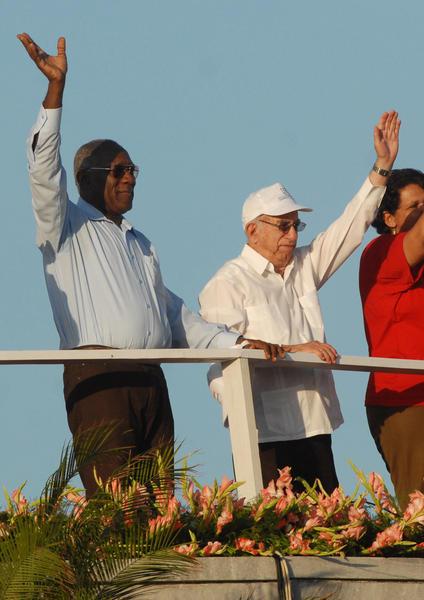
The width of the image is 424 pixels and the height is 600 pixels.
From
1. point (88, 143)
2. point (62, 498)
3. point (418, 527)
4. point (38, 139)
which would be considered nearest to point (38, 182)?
point (38, 139)

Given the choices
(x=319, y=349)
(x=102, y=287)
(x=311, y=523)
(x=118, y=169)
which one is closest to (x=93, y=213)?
(x=118, y=169)

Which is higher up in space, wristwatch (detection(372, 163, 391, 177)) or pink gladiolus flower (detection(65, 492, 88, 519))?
wristwatch (detection(372, 163, 391, 177))

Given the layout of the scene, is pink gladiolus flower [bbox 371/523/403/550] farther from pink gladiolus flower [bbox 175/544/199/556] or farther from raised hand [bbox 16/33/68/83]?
raised hand [bbox 16/33/68/83]

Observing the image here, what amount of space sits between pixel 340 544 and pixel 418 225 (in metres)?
2.15

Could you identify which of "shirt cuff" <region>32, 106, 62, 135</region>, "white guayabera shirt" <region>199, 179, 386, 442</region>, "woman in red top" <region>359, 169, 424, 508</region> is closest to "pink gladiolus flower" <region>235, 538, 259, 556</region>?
"white guayabera shirt" <region>199, 179, 386, 442</region>

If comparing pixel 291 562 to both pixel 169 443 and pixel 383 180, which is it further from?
pixel 383 180

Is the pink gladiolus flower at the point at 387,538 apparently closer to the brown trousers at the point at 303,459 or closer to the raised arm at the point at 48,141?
the brown trousers at the point at 303,459

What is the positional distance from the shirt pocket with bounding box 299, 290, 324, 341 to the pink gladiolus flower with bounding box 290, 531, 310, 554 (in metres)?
2.05

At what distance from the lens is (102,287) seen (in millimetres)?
7973

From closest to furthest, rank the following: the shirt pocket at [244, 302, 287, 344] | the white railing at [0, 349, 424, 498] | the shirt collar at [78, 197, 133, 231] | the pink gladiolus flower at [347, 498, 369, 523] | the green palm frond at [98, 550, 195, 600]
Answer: the green palm frond at [98, 550, 195, 600]
the pink gladiolus flower at [347, 498, 369, 523]
the white railing at [0, 349, 424, 498]
the shirt collar at [78, 197, 133, 231]
the shirt pocket at [244, 302, 287, 344]

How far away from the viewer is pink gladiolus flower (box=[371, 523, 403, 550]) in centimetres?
711

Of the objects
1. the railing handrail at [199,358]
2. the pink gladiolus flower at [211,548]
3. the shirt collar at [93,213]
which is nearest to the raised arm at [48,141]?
the shirt collar at [93,213]

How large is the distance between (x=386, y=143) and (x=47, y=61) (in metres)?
2.19

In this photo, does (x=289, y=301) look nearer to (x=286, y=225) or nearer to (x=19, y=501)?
(x=286, y=225)
